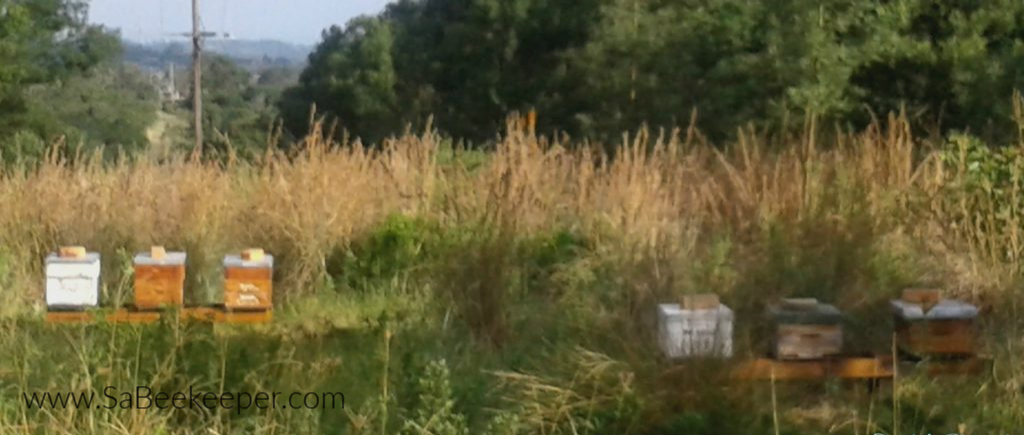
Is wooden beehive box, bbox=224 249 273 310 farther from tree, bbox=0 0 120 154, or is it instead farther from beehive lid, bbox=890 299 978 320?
tree, bbox=0 0 120 154

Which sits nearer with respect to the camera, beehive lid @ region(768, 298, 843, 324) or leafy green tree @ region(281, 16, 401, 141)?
beehive lid @ region(768, 298, 843, 324)

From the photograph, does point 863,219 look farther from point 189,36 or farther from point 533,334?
point 189,36

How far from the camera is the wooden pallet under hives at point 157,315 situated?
4766 millimetres

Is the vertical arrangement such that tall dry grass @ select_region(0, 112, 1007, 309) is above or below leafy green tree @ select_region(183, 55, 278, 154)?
above

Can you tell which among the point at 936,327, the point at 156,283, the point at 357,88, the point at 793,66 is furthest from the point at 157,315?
the point at 357,88

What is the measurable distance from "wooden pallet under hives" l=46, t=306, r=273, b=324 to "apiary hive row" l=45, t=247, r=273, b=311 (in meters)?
0.03

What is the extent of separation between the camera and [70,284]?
523 cm

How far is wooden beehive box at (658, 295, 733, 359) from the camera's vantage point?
4.27 meters

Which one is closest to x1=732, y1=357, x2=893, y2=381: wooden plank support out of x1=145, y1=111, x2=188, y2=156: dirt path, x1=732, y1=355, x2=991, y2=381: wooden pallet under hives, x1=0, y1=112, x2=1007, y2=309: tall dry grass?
x1=732, y1=355, x2=991, y2=381: wooden pallet under hives

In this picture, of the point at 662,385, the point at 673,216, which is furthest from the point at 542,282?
the point at 662,385

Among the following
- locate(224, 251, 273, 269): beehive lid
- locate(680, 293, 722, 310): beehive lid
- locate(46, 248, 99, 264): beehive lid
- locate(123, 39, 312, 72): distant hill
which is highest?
locate(123, 39, 312, 72): distant hill

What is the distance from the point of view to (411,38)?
3297cm

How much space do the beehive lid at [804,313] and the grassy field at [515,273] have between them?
18 cm

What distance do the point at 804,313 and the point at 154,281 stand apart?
2691 mm
